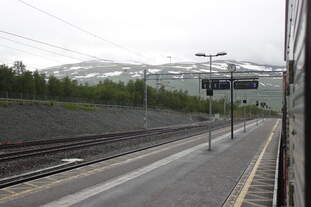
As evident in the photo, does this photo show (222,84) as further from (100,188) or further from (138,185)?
(100,188)

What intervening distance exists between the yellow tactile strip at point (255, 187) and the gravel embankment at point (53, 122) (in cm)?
2221

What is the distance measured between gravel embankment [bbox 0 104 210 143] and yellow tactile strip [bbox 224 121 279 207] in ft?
72.9

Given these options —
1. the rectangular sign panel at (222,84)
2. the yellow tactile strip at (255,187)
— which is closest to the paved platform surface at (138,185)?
the yellow tactile strip at (255,187)

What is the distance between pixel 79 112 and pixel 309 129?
48.9 m

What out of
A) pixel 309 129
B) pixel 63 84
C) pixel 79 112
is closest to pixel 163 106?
pixel 63 84

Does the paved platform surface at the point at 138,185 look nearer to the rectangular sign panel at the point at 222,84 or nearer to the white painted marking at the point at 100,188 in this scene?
the white painted marking at the point at 100,188

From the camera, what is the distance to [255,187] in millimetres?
11977

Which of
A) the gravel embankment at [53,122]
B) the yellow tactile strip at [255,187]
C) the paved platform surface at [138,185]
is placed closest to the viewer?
the paved platform surface at [138,185]

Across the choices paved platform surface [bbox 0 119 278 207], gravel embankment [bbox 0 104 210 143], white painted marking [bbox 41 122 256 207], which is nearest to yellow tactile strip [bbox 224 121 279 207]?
paved platform surface [bbox 0 119 278 207]

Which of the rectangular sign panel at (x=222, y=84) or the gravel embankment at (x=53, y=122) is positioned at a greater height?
the rectangular sign panel at (x=222, y=84)

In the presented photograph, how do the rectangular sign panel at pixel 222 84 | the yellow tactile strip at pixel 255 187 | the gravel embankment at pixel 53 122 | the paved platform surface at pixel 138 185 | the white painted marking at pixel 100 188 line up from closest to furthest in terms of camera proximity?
the white painted marking at pixel 100 188, the paved platform surface at pixel 138 185, the yellow tactile strip at pixel 255 187, the rectangular sign panel at pixel 222 84, the gravel embankment at pixel 53 122

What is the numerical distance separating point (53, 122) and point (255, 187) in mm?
32051

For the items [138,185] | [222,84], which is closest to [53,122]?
[222,84]

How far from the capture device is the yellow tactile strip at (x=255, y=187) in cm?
998
